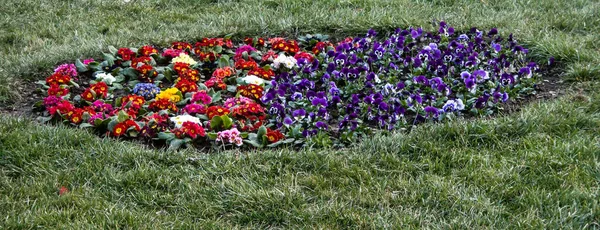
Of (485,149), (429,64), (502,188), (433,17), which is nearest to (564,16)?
(433,17)

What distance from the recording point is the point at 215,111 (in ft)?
14.3

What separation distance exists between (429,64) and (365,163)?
145 centimetres

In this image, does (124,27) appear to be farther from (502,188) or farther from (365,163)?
(502,188)

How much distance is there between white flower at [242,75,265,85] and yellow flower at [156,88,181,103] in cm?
50

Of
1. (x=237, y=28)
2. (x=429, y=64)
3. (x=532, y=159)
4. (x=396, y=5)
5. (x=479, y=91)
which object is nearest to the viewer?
(x=532, y=159)

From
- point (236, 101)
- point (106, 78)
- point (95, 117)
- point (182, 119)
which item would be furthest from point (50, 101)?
point (236, 101)

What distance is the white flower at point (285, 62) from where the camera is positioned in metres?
5.16

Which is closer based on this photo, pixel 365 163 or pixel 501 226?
pixel 501 226

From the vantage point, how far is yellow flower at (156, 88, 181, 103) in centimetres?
458

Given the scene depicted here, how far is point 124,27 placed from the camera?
6199 mm

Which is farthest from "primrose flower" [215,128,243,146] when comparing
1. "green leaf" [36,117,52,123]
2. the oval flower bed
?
"green leaf" [36,117,52,123]

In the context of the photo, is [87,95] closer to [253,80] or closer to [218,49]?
[253,80]

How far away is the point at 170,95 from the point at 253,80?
599 mm

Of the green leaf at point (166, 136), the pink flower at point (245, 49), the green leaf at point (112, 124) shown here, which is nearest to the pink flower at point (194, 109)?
the green leaf at point (166, 136)
